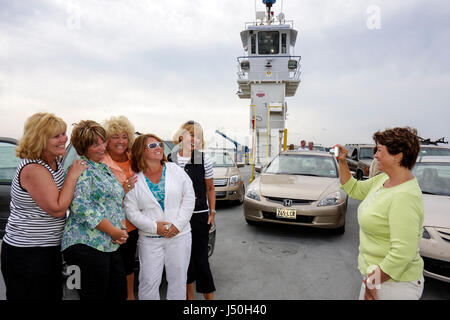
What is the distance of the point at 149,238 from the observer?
2.11 meters

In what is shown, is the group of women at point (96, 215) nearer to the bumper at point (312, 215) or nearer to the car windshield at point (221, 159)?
the bumper at point (312, 215)

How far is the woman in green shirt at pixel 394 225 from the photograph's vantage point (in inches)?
57.1

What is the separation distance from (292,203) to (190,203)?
2770 millimetres

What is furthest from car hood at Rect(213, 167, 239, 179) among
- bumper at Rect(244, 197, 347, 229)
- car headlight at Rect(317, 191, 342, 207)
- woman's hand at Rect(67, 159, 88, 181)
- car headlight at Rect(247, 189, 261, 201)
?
woman's hand at Rect(67, 159, 88, 181)

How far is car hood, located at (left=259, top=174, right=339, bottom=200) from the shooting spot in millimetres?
4586

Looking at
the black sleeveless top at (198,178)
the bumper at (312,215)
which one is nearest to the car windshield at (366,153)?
the bumper at (312,215)

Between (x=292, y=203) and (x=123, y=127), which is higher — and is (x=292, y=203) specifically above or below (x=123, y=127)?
below

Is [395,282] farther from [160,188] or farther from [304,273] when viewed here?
[304,273]

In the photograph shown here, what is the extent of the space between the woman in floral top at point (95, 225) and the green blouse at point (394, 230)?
1693 mm

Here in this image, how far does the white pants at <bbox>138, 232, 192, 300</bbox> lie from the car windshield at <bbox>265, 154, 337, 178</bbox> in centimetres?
394

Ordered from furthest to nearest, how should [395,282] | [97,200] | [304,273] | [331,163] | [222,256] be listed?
[331,163] → [222,256] → [304,273] → [97,200] → [395,282]

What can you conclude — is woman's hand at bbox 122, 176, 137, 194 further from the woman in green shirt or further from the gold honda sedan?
the gold honda sedan

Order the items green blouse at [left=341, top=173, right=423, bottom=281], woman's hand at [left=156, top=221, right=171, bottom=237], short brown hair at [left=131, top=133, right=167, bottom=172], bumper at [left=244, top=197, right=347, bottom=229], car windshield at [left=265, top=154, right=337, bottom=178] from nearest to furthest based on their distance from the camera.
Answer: green blouse at [left=341, top=173, right=423, bottom=281] < woman's hand at [left=156, top=221, right=171, bottom=237] < short brown hair at [left=131, top=133, right=167, bottom=172] < bumper at [left=244, top=197, right=347, bottom=229] < car windshield at [left=265, top=154, right=337, bottom=178]
